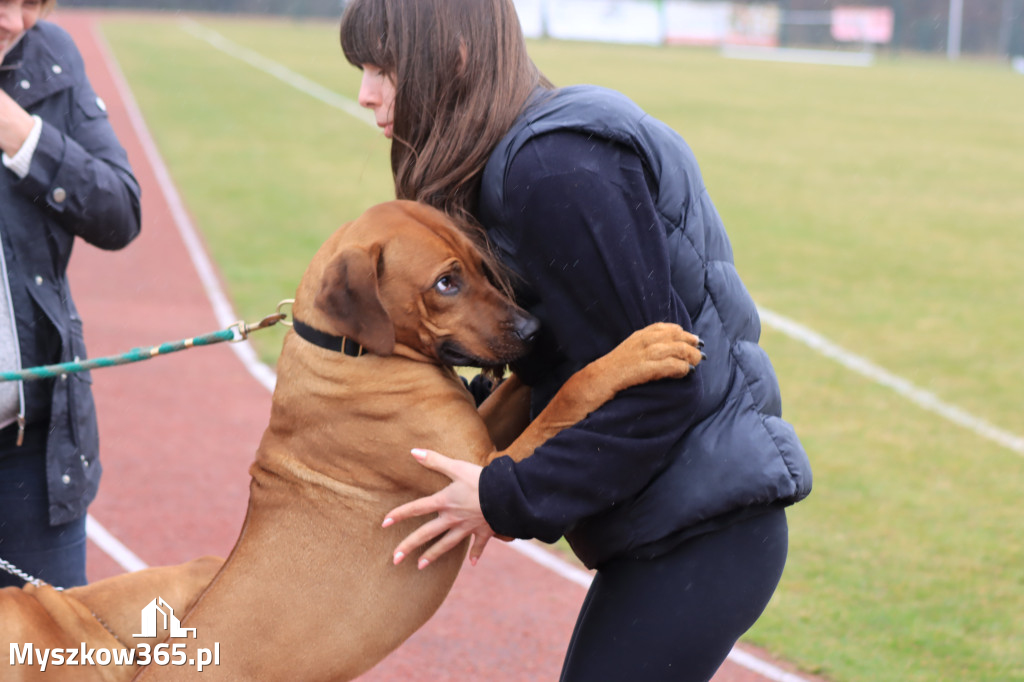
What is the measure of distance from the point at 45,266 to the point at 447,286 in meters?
1.38

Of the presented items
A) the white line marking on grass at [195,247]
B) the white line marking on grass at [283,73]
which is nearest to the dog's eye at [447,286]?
the white line marking on grass at [195,247]

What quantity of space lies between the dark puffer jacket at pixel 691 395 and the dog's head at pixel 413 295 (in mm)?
345

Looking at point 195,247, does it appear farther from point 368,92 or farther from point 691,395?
point 691,395

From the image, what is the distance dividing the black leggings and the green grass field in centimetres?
199

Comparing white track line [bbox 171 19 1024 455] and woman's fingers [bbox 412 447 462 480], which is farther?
white track line [bbox 171 19 1024 455]

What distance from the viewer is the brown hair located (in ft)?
8.72

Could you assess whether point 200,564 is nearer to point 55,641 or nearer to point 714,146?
point 55,641

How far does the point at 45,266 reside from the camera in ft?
11.6

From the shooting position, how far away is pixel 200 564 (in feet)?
10.5

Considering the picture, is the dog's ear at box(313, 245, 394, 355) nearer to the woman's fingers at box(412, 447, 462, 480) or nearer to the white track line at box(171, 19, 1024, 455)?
the woman's fingers at box(412, 447, 462, 480)

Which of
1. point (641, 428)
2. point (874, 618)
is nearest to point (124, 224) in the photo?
point (641, 428)

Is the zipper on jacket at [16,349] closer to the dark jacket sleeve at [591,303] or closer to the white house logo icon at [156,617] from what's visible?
the white house logo icon at [156,617]

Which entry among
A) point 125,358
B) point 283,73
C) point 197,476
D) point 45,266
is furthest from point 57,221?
point 283,73

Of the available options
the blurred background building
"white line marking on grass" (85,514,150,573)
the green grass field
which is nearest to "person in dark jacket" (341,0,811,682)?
the green grass field
